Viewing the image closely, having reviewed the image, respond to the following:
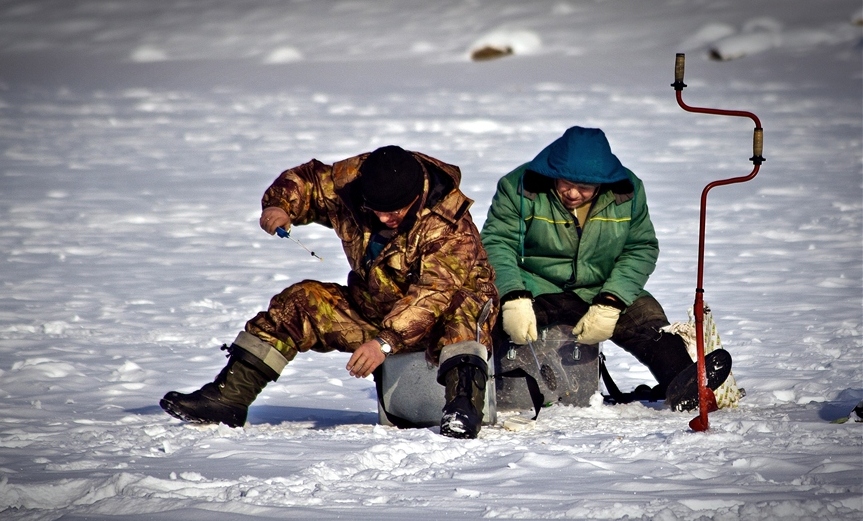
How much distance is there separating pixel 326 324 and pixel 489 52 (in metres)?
18.1

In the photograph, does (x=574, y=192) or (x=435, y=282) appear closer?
(x=435, y=282)

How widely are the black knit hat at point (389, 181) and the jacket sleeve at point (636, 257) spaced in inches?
40.5

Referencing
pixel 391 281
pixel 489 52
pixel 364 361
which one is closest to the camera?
pixel 364 361

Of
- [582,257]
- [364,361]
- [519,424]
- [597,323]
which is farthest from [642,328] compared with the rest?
[364,361]

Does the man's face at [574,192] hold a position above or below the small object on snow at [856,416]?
above

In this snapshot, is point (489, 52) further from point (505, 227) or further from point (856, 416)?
point (856, 416)

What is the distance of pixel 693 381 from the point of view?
4453mm

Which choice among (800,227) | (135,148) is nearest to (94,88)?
(135,148)

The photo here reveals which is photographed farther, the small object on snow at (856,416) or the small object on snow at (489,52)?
the small object on snow at (489,52)

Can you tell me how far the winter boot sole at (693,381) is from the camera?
4.36 meters

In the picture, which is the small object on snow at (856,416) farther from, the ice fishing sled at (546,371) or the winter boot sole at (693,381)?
the ice fishing sled at (546,371)

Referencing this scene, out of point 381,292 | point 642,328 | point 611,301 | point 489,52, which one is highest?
point 489,52

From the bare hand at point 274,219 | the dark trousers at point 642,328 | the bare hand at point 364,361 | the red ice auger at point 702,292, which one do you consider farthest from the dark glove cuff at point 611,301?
the bare hand at point 274,219

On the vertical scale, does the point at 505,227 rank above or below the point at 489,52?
below
